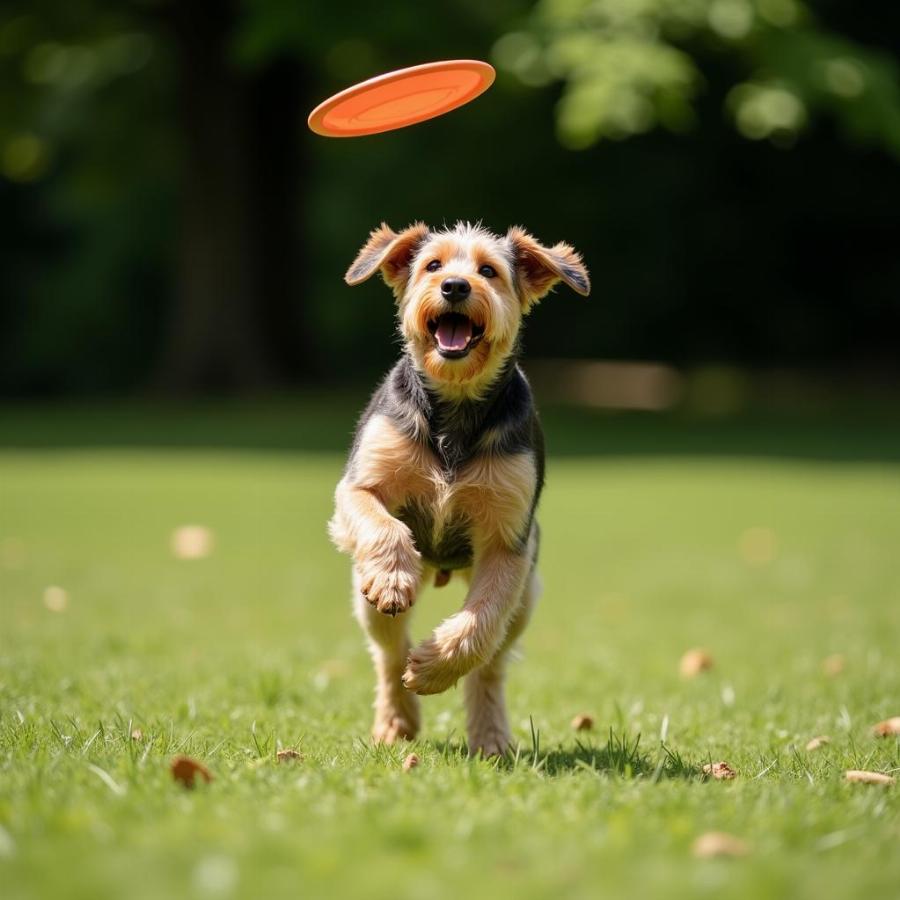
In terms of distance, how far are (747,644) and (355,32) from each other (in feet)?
49.1

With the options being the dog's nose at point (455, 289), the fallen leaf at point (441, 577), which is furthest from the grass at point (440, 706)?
the dog's nose at point (455, 289)

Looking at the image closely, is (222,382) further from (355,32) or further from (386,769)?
(386,769)

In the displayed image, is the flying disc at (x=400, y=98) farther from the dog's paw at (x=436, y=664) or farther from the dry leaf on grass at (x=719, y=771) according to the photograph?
the dry leaf on grass at (x=719, y=771)

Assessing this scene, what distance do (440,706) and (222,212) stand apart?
20.3m

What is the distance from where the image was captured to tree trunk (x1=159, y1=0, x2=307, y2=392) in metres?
24.7

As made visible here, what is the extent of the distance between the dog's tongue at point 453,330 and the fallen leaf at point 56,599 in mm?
4611

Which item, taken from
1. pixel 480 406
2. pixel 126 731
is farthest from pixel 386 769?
pixel 480 406

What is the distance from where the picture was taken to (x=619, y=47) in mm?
17922

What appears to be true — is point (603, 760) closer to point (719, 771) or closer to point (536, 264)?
point (719, 771)

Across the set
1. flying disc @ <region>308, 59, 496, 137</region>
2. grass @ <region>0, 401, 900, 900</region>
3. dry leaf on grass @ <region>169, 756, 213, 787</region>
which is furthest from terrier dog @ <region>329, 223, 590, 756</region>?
dry leaf on grass @ <region>169, 756, 213, 787</region>

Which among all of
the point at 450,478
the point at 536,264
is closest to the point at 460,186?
the point at 536,264

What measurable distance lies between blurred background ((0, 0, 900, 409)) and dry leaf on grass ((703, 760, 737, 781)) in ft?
46.7

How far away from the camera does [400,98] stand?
5.32 meters

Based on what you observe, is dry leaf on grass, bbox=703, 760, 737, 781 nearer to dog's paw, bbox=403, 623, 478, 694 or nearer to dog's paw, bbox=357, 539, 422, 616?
dog's paw, bbox=403, 623, 478, 694
